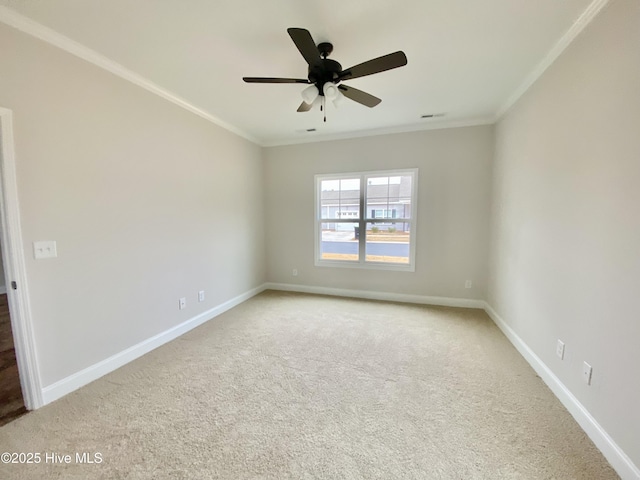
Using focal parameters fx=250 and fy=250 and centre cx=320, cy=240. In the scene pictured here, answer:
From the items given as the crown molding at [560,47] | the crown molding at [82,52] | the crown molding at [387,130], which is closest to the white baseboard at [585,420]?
the crown molding at [560,47]

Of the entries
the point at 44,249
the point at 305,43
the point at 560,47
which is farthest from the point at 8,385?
the point at 560,47

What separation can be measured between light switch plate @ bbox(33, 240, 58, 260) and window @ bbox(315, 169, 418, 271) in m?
3.19

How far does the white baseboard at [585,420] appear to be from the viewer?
1.30 m

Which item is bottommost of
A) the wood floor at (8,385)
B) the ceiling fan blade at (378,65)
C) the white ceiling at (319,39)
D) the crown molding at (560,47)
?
the wood floor at (8,385)

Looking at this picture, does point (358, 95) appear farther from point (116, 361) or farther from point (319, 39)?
point (116, 361)

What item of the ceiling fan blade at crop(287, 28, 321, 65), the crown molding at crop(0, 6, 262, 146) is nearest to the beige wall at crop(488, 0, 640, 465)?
the ceiling fan blade at crop(287, 28, 321, 65)

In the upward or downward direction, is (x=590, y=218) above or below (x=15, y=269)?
above

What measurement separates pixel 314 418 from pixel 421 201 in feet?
10.4

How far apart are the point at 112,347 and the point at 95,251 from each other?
0.88 m

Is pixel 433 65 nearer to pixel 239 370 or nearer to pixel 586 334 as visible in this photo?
pixel 586 334

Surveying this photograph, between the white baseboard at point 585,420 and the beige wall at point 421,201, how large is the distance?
1.38m

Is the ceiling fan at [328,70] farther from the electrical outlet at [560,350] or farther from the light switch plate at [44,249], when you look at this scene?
the electrical outlet at [560,350]

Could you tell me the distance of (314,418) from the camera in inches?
66.9

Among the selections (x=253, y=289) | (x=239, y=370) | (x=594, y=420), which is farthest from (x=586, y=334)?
(x=253, y=289)
